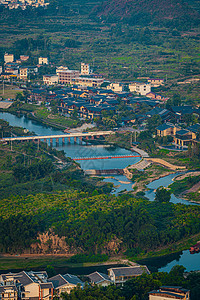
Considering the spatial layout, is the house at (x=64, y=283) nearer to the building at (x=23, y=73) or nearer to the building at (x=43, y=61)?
the building at (x=23, y=73)

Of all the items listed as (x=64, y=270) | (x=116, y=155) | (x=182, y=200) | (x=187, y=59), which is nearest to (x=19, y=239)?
(x=64, y=270)

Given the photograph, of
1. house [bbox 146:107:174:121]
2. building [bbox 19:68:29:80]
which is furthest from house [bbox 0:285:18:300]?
building [bbox 19:68:29:80]

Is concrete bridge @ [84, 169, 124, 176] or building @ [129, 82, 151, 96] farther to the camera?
building @ [129, 82, 151, 96]

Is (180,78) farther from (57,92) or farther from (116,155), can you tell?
(116,155)

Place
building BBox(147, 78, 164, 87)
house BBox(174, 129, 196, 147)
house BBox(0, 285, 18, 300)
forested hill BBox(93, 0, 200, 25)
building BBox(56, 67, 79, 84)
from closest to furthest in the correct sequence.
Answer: house BBox(0, 285, 18, 300) → house BBox(174, 129, 196, 147) → building BBox(147, 78, 164, 87) → building BBox(56, 67, 79, 84) → forested hill BBox(93, 0, 200, 25)

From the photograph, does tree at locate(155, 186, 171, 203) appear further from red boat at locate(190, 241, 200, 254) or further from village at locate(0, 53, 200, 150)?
village at locate(0, 53, 200, 150)

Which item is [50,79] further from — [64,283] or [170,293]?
[170,293]
